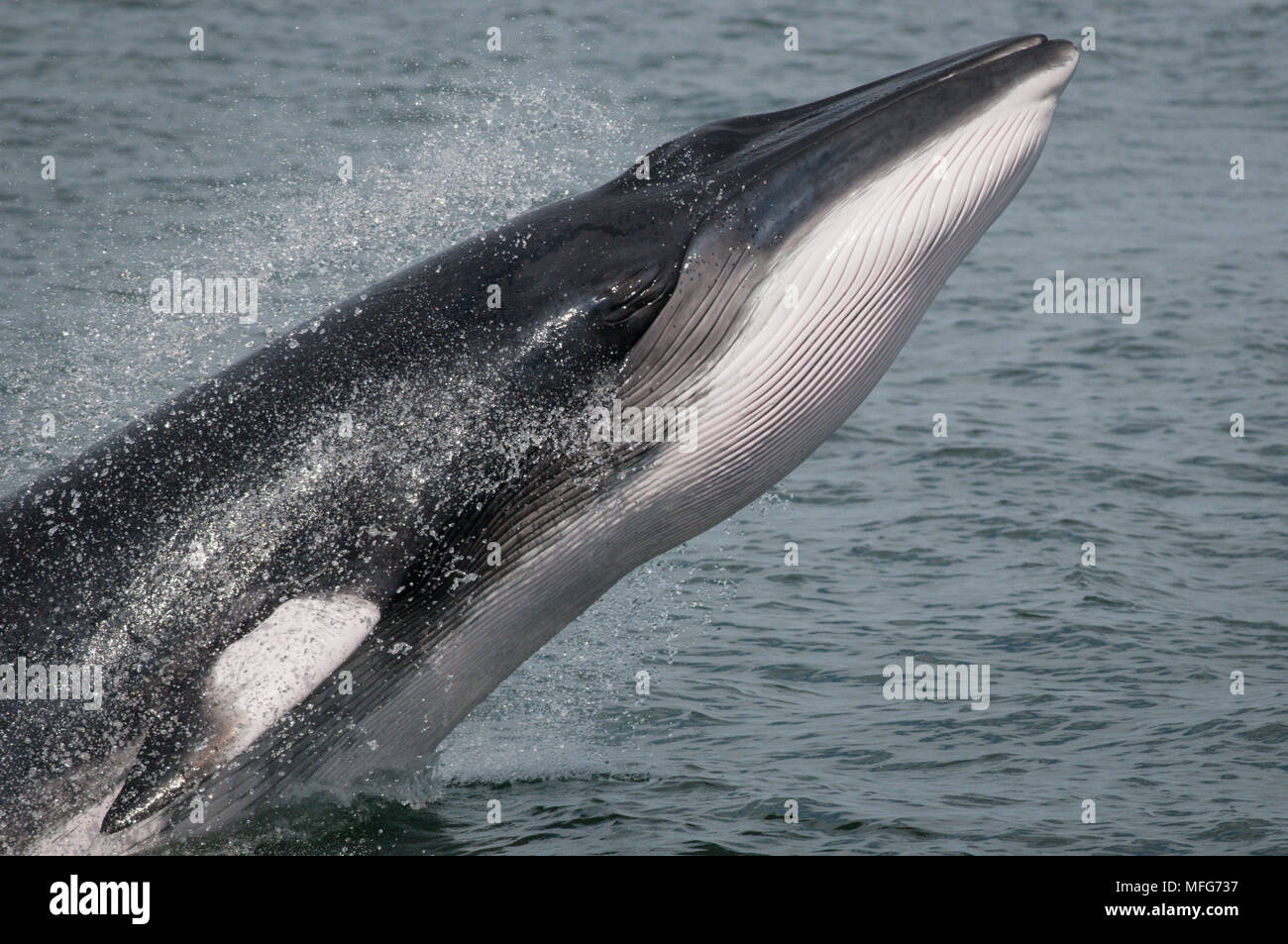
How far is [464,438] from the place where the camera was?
847 centimetres

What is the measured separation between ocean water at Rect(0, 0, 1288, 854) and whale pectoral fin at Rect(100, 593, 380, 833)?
135 centimetres

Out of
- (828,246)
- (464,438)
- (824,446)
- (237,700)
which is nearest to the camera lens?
(237,700)

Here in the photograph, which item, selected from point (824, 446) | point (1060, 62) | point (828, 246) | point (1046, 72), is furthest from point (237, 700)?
point (824, 446)

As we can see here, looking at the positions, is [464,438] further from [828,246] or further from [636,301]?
[828,246]

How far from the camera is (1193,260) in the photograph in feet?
78.6

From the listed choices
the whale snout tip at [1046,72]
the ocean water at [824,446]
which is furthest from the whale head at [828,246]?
the ocean water at [824,446]

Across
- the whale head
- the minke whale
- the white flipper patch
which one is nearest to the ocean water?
the minke whale

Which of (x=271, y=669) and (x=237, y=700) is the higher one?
(x=271, y=669)

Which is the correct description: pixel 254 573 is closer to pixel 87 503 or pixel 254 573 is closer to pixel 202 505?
pixel 202 505

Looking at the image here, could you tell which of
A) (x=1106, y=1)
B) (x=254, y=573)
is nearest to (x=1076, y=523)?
(x=254, y=573)

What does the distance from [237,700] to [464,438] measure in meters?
1.78

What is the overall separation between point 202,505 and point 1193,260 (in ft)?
62.6

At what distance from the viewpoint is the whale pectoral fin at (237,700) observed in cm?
774

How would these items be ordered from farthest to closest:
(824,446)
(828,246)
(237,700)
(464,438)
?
(824,446), (464,438), (828,246), (237,700)
